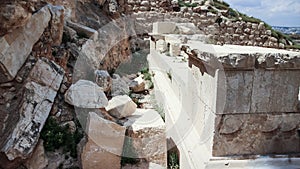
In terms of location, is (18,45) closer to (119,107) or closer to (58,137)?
(58,137)

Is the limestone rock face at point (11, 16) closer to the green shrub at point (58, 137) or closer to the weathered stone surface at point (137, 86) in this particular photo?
the green shrub at point (58, 137)

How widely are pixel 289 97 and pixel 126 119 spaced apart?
2.61 m

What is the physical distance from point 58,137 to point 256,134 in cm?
276

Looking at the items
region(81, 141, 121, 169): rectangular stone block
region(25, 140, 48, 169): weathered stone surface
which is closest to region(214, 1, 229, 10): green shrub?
region(81, 141, 121, 169): rectangular stone block

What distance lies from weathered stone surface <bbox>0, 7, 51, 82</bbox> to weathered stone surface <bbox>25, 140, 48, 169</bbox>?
118 centimetres

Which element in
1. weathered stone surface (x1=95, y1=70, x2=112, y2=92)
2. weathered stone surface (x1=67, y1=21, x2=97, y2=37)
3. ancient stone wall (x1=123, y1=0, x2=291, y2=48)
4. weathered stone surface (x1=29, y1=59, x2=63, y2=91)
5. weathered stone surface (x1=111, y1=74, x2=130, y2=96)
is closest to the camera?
weathered stone surface (x1=29, y1=59, x2=63, y2=91)

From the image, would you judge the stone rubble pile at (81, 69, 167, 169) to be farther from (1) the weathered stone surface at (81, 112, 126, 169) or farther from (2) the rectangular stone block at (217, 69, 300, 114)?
(2) the rectangular stone block at (217, 69, 300, 114)

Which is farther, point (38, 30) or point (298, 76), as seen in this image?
point (38, 30)

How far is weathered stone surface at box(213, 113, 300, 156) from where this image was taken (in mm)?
2156

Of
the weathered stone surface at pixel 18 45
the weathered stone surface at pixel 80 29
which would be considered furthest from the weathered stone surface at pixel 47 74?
the weathered stone surface at pixel 80 29

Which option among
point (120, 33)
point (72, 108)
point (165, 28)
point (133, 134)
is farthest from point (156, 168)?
point (120, 33)

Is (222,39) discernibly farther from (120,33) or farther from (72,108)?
(72,108)

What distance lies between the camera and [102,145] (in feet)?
12.1

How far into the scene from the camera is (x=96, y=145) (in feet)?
12.0
